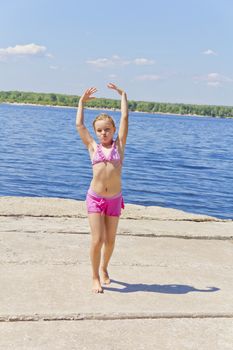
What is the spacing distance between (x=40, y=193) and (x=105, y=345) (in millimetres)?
14977

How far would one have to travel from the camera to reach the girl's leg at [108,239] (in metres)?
5.02

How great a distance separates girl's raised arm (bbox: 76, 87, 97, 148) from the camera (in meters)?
5.07

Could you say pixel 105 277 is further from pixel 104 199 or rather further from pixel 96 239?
pixel 104 199

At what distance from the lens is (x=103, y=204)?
16.2ft

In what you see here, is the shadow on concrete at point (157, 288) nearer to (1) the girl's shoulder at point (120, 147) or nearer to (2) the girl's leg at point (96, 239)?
(2) the girl's leg at point (96, 239)

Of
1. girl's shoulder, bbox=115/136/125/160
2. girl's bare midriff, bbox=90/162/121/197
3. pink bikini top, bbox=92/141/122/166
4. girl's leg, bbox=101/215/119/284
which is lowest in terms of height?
girl's leg, bbox=101/215/119/284

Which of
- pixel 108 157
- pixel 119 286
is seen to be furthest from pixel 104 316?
pixel 108 157

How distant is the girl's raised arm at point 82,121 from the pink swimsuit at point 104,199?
145 mm

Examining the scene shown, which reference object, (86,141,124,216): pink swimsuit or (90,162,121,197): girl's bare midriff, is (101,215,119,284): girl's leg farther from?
(90,162,121,197): girl's bare midriff

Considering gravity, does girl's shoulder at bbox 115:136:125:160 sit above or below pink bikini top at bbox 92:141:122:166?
above

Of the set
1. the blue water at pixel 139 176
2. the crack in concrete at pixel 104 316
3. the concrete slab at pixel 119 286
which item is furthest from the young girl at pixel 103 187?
the blue water at pixel 139 176

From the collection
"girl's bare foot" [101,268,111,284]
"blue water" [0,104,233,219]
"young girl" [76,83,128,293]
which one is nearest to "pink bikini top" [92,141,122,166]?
"young girl" [76,83,128,293]

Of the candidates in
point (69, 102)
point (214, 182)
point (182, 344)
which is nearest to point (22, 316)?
point (182, 344)

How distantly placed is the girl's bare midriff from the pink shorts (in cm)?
4
